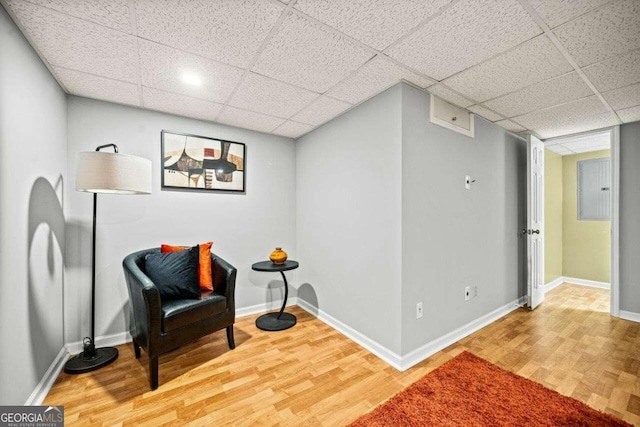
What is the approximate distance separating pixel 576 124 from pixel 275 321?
4276mm

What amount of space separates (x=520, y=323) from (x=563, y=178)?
11.4 ft

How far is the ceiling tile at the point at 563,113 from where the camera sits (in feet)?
8.46

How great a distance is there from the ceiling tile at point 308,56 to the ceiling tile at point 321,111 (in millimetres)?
317

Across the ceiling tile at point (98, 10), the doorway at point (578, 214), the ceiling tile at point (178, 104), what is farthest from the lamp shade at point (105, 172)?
the doorway at point (578, 214)

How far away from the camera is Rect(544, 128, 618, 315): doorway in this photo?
4.42m

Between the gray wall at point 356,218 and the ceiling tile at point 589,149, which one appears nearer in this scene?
the gray wall at point 356,218

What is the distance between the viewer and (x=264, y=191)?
11.4 ft

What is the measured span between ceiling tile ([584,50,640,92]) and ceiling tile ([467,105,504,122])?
77 centimetres

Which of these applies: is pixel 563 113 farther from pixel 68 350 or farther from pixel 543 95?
pixel 68 350

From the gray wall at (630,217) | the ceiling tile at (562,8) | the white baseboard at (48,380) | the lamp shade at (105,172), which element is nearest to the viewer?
the ceiling tile at (562,8)

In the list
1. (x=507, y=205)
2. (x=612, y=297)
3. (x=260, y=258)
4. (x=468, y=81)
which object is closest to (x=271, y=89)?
(x=468, y=81)

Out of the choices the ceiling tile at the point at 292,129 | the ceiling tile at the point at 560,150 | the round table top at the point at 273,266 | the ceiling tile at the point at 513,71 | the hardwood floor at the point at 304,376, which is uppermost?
the ceiling tile at the point at 560,150

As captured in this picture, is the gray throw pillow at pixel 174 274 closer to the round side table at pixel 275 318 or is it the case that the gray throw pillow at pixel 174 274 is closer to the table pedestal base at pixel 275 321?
the round side table at pixel 275 318

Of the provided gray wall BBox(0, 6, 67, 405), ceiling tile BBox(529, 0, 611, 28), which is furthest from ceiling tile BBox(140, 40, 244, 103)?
ceiling tile BBox(529, 0, 611, 28)
